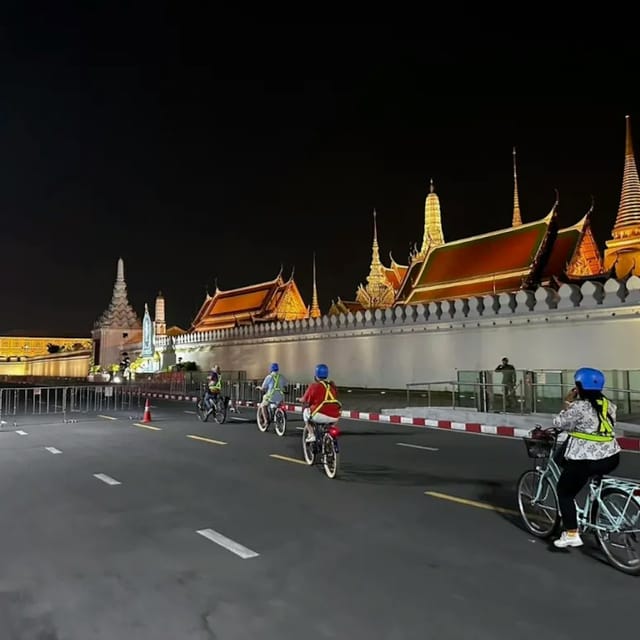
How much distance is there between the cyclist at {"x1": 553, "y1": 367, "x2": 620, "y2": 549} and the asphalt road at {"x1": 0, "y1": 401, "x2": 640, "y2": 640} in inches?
22.7

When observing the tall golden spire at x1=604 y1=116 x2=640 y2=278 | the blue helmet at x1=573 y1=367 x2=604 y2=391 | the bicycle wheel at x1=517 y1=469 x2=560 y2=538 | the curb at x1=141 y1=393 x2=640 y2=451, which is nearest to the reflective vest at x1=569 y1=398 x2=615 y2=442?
the blue helmet at x1=573 y1=367 x2=604 y2=391

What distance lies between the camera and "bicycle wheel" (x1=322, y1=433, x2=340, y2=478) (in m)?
8.16

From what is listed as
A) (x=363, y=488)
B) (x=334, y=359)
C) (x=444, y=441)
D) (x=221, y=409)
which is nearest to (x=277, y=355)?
(x=334, y=359)

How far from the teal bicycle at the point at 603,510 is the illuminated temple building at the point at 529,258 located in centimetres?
1592

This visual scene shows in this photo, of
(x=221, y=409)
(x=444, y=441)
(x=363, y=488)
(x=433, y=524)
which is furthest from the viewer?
(x=221, y=409)

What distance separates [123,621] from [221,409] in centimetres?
1311

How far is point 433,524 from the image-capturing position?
592cm

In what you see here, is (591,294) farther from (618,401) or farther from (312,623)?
(312,623)

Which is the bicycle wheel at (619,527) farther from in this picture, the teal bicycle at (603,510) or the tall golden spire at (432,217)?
the tall golden spire at (432,217)

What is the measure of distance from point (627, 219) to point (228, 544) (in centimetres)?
3611

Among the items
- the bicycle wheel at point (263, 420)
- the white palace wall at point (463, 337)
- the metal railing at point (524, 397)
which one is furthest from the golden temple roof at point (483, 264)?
the bicycle wheel at point (263, 420)

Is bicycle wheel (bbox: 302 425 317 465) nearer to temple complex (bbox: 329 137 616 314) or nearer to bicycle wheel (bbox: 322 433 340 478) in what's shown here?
bicycle wheel (bbox: 322 433 340 478)

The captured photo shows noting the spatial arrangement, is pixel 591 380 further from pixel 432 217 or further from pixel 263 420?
pixel 432 217

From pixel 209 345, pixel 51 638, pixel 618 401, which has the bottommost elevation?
pixel 51 638
